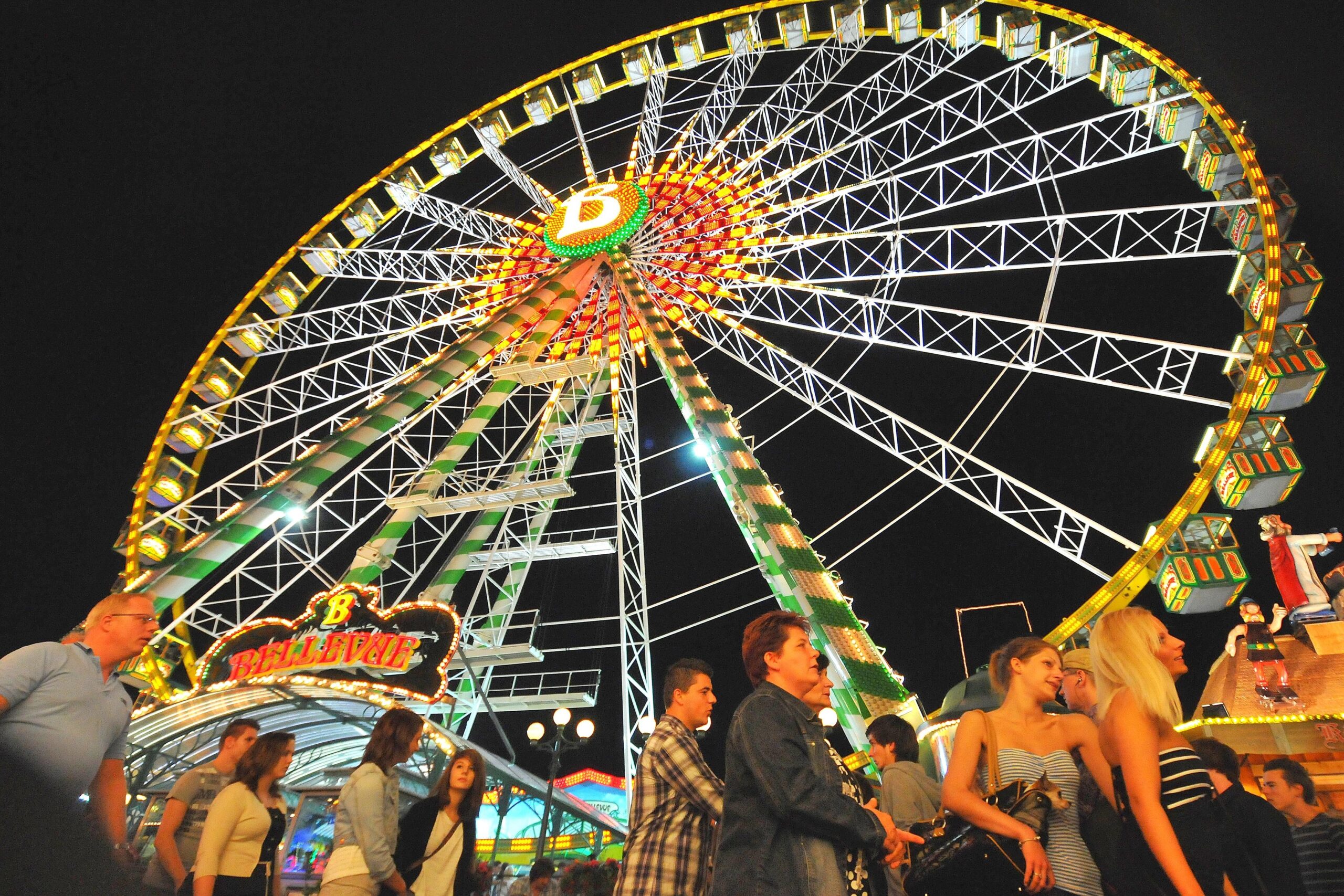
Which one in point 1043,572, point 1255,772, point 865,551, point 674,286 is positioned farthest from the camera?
point 865,551

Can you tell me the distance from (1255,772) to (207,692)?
11849mm

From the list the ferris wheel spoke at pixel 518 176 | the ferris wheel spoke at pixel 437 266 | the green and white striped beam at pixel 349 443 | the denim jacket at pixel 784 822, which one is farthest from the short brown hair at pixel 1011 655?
the ferris wheel spoke at pixel 518 176

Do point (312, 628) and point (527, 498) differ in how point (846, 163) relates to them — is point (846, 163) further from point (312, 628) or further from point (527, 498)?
point (312, 628)

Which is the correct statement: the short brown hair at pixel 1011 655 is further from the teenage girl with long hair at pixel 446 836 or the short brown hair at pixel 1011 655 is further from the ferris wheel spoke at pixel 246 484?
the ferris wheel spoke at pixel 246 484

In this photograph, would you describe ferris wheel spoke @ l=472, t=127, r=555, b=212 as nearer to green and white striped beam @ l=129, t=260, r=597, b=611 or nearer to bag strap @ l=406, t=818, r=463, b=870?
green and white striped beam @ l=129, t=260, r=597, b=611

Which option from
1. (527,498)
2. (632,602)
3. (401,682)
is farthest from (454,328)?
(401,682)

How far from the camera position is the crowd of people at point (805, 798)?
284 cm

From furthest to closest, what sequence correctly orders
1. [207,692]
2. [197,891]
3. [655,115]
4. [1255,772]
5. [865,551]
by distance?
1. [865,551]
2. [655,115]
3. [207,692]
4. [1255,772]
5. [197,891]

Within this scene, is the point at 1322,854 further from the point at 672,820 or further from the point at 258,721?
the point at 258,721

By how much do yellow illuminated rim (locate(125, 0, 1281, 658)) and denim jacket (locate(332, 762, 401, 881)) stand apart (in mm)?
6075

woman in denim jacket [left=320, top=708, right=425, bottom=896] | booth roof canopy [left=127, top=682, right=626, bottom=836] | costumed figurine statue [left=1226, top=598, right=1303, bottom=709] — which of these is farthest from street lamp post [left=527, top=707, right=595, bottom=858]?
costumed figurine statue [left=1226, top=598, right=1303, bottom=709]

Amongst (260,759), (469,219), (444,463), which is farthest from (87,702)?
(469,219)

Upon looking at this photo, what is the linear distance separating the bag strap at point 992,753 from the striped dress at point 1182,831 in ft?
1.32

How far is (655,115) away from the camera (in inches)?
668
